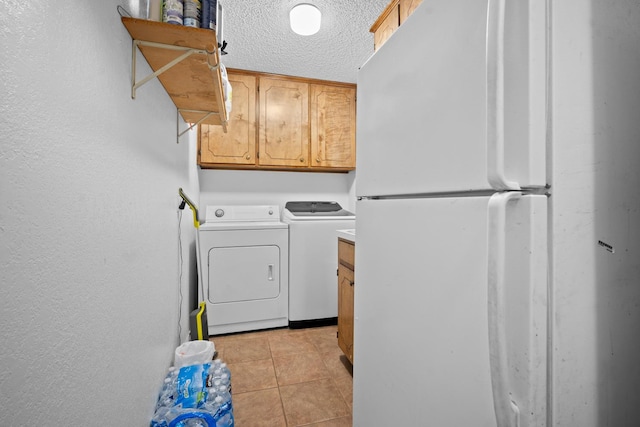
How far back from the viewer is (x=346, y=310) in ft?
5.95

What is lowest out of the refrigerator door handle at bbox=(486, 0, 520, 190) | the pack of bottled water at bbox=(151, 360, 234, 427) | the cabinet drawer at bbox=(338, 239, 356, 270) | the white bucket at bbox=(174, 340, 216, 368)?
the pack of bottled water at bbox=(151, 360, 234, 427)

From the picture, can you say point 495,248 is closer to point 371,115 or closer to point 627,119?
point 627,119

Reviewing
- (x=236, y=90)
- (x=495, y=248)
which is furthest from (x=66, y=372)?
(x=236, y=90)

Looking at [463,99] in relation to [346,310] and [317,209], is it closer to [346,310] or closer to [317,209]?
[346,310]

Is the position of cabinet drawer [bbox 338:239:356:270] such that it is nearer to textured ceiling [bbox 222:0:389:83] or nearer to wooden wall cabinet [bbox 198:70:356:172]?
wooden wall cabinet [bbox 198:70:356:172]

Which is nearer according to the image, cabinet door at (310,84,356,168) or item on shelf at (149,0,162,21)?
item on shelf at (149,0,162,21)

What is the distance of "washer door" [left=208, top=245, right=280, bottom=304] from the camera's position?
7.72ft

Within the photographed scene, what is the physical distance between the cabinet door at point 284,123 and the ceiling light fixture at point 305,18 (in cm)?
90

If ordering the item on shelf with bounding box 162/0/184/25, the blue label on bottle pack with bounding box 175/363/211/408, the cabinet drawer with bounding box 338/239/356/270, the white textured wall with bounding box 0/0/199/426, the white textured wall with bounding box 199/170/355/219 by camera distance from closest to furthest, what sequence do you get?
the white textured wall with bounding box 0/0/199/426, the item on shelf with bounding box 162/0/184/25, the blue label on bottle pack with bounding box 175/363/211/408, the cabinet drawer with bounding box 338/239/356/270, the white textured wall with bounding box 199/170/355/219

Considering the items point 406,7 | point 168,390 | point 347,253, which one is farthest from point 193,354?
point 406,7

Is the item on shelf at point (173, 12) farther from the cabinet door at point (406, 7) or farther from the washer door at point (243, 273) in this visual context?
the washer door at point (243, 273)

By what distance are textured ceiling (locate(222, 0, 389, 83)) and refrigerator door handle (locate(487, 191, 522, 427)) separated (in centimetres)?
185

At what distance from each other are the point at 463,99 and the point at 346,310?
1.48 m

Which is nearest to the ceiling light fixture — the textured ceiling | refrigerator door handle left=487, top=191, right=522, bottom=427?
the textured ceiling
